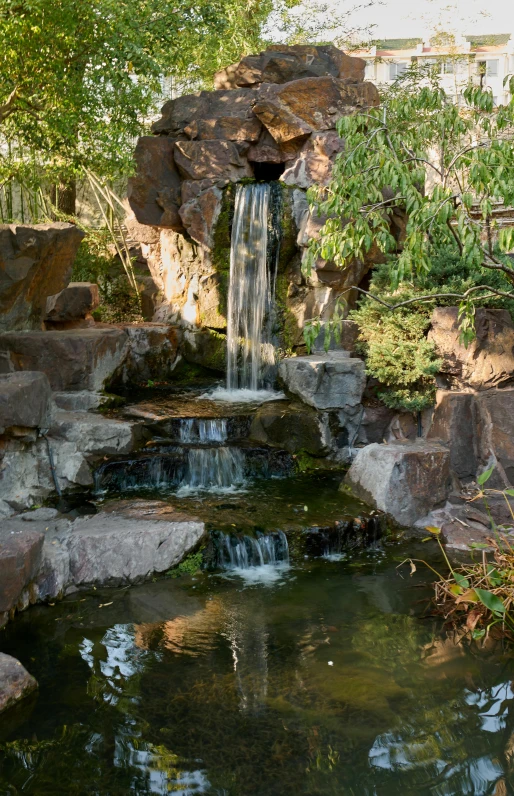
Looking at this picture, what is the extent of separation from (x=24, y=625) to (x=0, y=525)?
142 centimetres

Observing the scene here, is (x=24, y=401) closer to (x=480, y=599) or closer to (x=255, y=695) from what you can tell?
(x=255, y=695)

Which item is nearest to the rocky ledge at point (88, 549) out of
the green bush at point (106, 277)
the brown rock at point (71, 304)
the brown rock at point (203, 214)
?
the brown rock at point (71, 304)

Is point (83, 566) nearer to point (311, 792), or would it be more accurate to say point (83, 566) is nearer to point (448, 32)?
point (311, 792)

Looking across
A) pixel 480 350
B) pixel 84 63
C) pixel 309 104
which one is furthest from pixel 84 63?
pixel 480 350

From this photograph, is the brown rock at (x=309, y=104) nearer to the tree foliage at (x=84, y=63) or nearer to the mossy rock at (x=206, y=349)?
the tree foliage at (x=84, y=63)

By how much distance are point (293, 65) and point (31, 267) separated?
6.10 metres

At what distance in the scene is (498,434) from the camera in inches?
370

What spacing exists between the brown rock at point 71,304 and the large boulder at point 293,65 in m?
4.70

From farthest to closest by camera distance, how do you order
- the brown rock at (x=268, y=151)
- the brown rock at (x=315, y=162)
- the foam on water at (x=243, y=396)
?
the brown rock at (x=268, y=151) < the brown rock at (x=315, y=162) < the foam on water at (x=243, y=396)

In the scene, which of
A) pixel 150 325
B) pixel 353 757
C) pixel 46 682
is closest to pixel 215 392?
pixel 150 325

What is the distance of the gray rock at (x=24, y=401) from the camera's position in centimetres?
853

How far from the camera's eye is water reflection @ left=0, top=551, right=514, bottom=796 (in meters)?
4.71

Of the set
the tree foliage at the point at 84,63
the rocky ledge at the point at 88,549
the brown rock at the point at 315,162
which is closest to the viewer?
the rocky ledge at the point at 88,549

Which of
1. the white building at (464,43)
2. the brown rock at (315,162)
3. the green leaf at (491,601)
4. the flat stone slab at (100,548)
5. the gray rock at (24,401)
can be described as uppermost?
the white building at (464,43)
